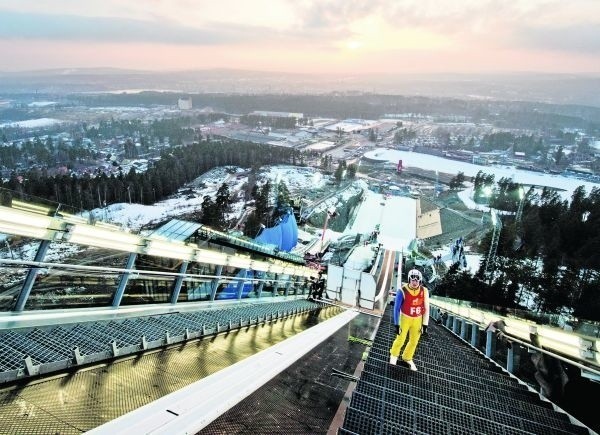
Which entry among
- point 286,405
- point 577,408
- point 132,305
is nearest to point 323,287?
point 577,408

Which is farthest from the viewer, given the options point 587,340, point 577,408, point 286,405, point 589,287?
point 589,287

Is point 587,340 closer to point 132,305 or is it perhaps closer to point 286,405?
point 286,405

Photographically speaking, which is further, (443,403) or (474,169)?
(474,169)

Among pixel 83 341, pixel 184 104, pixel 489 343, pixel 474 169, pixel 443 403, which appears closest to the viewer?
pixel 83 341

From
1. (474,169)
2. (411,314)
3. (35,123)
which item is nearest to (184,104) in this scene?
(35,123)

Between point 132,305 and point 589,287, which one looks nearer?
Result: point 132,305

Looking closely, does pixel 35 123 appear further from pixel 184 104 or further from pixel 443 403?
pixel 443 403

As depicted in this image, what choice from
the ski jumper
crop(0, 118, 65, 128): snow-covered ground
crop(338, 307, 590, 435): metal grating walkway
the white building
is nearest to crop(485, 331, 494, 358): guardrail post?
crop(338, 307, 590, 435): metal grating walkway

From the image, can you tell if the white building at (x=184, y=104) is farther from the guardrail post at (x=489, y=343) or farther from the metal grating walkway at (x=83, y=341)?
the metal grating walkway at (x=83, y=341)
